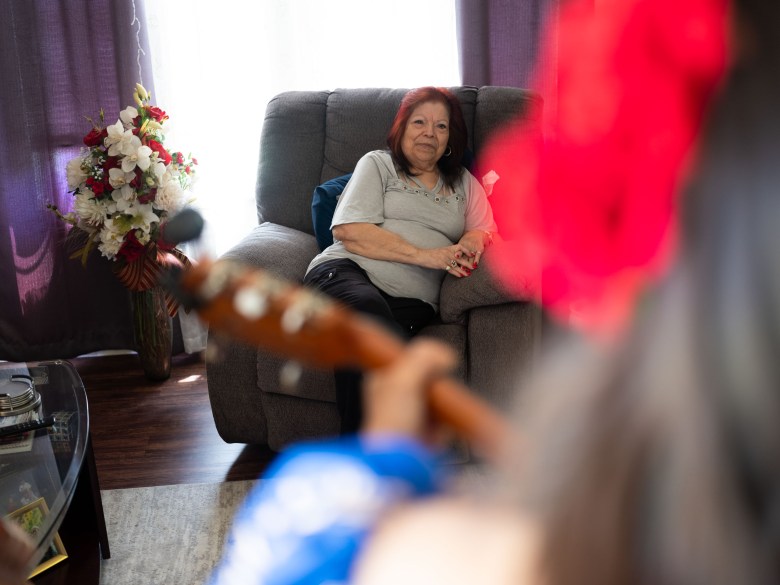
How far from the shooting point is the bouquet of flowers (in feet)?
9.30

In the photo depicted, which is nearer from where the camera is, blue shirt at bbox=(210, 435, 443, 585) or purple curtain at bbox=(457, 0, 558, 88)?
blue shirt at bbox=(210, 435, 443, 585)

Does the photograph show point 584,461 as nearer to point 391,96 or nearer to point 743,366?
point 743,366

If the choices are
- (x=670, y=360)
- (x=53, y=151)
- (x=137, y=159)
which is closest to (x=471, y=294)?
(x=137, y=159)

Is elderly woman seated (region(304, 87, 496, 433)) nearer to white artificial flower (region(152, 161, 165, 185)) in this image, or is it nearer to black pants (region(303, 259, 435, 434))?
black pants (region(303, 259, 435, 434))

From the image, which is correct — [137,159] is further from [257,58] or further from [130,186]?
[257,58]

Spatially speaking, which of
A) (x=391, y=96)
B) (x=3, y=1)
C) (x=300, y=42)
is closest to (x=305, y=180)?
(x=391, y=96)

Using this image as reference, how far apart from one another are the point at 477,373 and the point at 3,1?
2.29m

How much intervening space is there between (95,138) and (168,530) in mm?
1471

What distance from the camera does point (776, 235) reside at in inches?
12.7

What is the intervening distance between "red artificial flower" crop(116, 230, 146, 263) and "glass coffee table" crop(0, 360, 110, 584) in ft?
2.39

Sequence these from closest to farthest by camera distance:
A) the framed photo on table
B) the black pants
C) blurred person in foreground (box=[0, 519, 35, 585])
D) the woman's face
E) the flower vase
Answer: blurred person in foreground (box=[0, 519, 35, 585])
the framed photo on table
the black pants
the woman's face
the flower vase

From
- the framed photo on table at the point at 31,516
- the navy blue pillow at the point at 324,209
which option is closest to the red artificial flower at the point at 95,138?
the navy blue pillow at the point at 324,209

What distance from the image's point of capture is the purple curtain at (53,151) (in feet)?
10.2

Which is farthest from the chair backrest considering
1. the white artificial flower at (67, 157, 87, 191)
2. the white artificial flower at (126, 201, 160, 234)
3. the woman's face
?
the white artificial flower at (67, 157, 87, 191)
